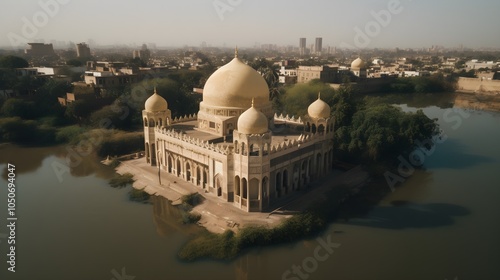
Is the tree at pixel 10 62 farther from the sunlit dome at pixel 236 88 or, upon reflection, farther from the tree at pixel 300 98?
the sunlit dome at pixel 236 88

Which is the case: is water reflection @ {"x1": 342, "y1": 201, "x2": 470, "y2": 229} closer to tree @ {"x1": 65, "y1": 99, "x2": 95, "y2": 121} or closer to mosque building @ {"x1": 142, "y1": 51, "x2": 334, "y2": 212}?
mosque building @ {"x1": 142, "y1": 51, "x2": 334, "y2": 212}

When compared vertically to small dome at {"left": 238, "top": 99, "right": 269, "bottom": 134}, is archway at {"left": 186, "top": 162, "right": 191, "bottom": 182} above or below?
below

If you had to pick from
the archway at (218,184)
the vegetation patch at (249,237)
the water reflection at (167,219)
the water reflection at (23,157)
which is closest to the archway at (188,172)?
the water reflection at (167,219)

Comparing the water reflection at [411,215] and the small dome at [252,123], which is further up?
the small dome at [252,123]

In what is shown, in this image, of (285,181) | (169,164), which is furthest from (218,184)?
(169,164)

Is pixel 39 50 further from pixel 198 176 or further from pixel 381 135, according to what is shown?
pixel 381 135

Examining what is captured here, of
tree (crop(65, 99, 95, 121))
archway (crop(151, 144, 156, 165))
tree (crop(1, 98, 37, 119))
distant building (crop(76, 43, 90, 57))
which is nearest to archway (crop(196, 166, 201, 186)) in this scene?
archway (crop(151, 144, 156, 165))
